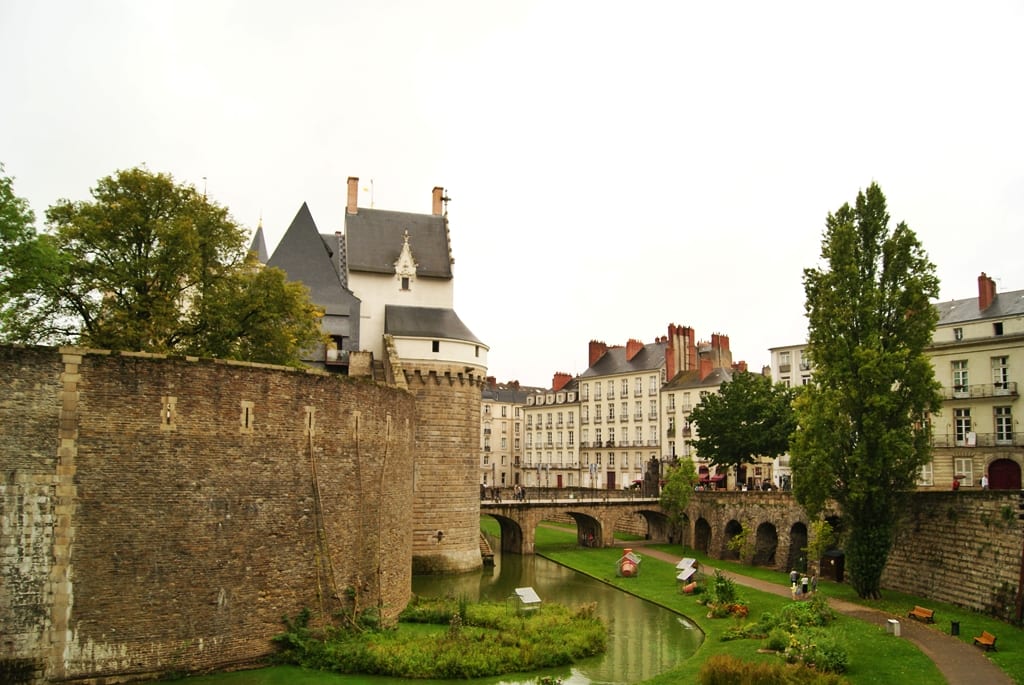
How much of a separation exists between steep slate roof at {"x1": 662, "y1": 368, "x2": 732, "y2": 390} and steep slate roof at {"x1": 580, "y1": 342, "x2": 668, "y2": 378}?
1.78 meters

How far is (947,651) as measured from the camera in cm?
2111

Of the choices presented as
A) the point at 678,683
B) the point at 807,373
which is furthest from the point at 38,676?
the point at 807,373

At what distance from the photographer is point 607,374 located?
2876 inches

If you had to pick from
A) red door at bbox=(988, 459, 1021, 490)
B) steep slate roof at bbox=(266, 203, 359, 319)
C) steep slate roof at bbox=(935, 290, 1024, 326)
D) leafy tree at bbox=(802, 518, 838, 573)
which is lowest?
leafy tree at bbox=(802, 518, 838, 573)

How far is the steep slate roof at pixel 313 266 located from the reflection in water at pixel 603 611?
13.4 m

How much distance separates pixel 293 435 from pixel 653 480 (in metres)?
38.2

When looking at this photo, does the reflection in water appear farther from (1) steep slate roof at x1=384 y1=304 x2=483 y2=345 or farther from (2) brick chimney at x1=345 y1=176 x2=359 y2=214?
(2) brick chimney at x1=345 y1=176 x2=359 y2=214

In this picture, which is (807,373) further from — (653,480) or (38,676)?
(38,676)

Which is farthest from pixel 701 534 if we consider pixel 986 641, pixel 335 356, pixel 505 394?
pixel 505 394

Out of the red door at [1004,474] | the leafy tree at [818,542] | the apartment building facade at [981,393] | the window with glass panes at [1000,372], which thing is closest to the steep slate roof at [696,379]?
the apartment building facade at [981,393]

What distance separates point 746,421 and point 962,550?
2576 cm

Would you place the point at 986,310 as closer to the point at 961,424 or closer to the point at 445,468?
the point at 961,424

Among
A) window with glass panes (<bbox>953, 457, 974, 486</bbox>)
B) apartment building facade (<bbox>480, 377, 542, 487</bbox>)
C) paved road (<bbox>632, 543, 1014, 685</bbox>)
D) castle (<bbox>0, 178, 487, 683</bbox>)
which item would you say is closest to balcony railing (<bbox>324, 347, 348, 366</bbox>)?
castle (<bbox>0, 178, 487, 683</bbox>)

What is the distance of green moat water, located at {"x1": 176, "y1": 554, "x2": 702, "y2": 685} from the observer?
21562 millimetres
